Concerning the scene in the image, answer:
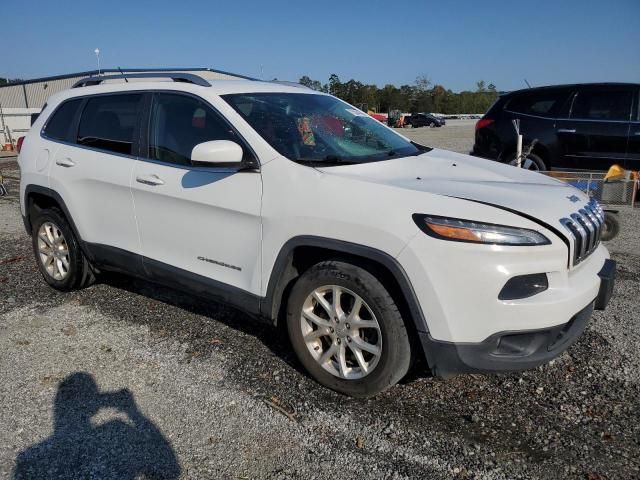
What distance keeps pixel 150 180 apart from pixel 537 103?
6.47 m

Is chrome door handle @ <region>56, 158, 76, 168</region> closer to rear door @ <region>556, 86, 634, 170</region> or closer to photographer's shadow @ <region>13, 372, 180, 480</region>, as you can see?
photographer's shadow @ <region>13, 372, 180, 480</region>

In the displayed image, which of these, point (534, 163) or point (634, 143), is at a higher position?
point (634, 143)

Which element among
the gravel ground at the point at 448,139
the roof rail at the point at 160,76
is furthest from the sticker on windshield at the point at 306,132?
the gravel ground at the point at 448,139

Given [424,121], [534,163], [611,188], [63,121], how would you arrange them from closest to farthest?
[63,121] → [611,188] → [534,163] → [424,121]

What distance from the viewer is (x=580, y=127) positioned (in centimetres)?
768

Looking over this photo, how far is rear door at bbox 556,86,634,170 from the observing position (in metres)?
7.55

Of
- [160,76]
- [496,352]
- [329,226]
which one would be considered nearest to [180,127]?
[160,76]

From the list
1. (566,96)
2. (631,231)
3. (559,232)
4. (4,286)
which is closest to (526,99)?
(566,96)

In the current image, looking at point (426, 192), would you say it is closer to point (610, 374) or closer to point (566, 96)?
point (610, 374)

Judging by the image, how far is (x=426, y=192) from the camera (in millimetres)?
2684

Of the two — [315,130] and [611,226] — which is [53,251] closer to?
[315,130]

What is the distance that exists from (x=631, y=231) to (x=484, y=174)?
14.6 ft

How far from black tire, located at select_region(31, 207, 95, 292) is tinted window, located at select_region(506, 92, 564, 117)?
259 inches

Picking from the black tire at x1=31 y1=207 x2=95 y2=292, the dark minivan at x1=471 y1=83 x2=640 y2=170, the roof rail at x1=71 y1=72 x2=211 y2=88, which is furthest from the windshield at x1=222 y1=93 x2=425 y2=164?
the dark minivan at x1=471 y1=83 x2=640 y2=170
